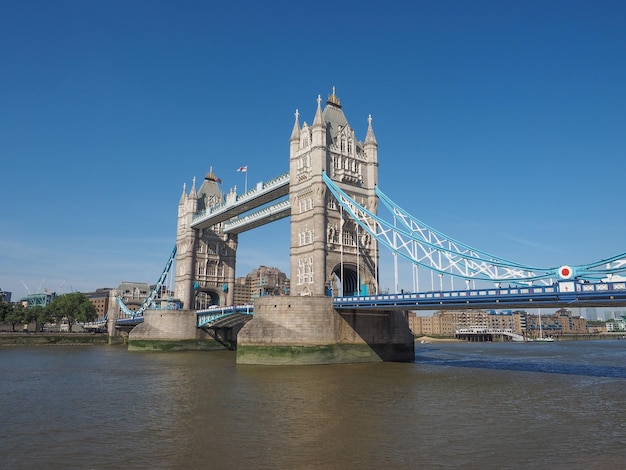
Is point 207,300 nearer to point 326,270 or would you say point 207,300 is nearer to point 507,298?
point 326,270

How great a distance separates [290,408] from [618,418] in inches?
497

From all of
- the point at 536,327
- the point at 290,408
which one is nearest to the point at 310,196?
the point at 290,408

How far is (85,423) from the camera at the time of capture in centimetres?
1831

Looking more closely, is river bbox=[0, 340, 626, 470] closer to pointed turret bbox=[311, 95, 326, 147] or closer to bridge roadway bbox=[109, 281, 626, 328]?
bridge roadway bbox=[109, 281, 626, 328]

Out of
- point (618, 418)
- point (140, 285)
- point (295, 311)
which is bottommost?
point (618, 418)

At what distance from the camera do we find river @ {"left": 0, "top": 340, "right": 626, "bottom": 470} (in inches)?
526

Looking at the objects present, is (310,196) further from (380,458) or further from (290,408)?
(380,458)

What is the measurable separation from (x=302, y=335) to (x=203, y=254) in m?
41.2

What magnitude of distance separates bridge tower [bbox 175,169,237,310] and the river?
43.2m

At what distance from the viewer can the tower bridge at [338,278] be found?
32.3m

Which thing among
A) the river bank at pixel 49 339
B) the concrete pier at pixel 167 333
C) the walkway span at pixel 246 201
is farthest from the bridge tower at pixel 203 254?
the river bank at pixel 49 339

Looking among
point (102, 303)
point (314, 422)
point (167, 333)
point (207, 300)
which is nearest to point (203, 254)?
point (207, 300)

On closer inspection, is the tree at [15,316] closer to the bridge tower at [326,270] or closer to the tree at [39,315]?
the tree at [39,315]

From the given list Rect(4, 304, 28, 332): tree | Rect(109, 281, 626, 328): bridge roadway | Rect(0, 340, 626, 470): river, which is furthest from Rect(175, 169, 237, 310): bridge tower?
Rect(0, 340, 626, 470): river
